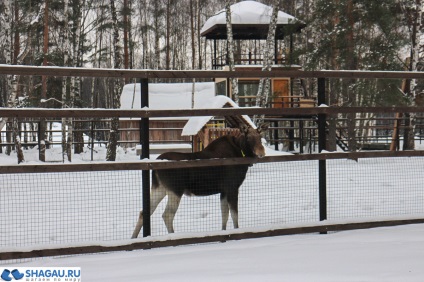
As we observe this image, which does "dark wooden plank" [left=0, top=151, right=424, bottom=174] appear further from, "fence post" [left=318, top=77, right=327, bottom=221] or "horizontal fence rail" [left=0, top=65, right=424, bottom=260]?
"fence post" [left=318, top=77, right=327, bottom=221]

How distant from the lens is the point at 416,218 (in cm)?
761

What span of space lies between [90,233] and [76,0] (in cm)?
2543

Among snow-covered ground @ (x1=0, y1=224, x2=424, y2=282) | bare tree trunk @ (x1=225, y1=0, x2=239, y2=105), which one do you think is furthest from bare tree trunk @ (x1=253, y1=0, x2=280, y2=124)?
snow-covered ground @ (x1=0, y1=224, x2=424, y2=282)

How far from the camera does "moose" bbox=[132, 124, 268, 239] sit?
7.34m

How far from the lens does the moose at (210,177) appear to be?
24.1 feet

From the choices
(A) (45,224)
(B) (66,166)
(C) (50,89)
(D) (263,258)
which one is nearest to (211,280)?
(D) (263,258)

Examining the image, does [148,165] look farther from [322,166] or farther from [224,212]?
[322,166]

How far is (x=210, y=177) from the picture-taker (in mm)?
7496

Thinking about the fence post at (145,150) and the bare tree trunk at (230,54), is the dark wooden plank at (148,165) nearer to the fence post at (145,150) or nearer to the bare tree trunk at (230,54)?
the fence post at (145,150)

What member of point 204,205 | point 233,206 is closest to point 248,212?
point 204,205

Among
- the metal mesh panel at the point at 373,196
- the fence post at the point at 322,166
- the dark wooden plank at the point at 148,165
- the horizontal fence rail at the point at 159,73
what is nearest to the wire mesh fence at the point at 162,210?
the metal mesh panel at the point at 373,196

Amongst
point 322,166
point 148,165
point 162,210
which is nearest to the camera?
point 148,165

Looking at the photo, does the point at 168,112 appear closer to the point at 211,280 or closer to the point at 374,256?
the point at 211,280

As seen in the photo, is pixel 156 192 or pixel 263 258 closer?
pixel 263 258
